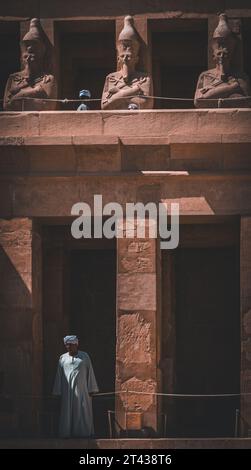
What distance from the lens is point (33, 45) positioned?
3656 cm

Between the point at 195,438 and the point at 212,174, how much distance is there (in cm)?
415

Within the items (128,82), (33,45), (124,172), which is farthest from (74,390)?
(33,45)

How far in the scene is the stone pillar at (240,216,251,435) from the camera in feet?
117

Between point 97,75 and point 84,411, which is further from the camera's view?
point 97,75

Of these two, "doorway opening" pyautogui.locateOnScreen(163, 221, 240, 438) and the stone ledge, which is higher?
the stone ledge

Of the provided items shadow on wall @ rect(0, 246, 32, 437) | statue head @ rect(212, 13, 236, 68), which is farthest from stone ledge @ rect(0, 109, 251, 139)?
shadow on wall @ rect(0, 246, 32, 437)

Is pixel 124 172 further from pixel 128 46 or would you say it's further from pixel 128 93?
pixel 128 46

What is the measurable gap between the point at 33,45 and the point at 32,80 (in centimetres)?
58

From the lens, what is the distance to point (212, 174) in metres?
35.8

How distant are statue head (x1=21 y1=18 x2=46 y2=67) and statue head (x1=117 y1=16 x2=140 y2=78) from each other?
1.26 metres

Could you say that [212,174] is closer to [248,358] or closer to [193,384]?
[248,358]

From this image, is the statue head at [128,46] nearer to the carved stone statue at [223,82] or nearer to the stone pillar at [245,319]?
the carved stone statue at [223,82]

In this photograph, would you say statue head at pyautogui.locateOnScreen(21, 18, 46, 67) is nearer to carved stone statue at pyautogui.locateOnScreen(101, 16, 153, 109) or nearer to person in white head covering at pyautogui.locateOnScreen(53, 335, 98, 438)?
carved stone statue at pyautogui.locateOnScreen(101, 16, 153, 109)

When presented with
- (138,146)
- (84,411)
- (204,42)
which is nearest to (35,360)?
(84,411)
